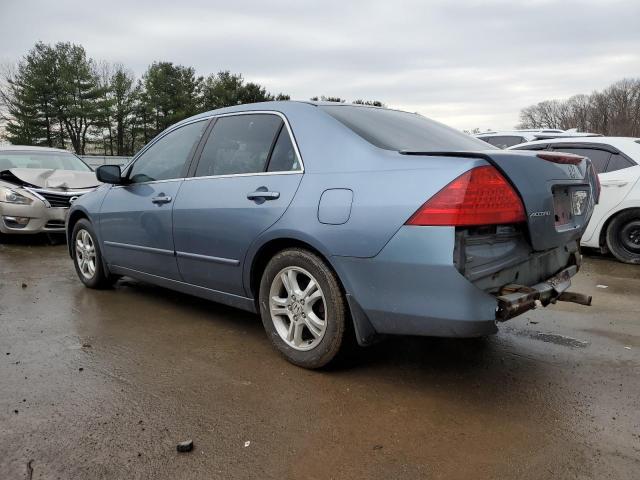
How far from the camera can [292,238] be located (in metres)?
3.03

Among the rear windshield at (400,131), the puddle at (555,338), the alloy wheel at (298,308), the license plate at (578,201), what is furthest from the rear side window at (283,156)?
the puddle at (555,338)

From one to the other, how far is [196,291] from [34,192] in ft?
17.5

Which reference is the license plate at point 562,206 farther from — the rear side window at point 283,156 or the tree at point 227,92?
the tree at point 227,92

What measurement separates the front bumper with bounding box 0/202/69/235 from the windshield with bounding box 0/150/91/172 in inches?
49.4

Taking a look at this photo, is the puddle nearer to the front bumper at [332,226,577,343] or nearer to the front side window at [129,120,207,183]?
the front bumper at [332,226,577,343]

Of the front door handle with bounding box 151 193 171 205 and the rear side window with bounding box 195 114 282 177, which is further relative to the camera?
the front door handle with bounding box 151 193 171 205

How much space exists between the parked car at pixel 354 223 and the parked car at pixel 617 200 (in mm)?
3367

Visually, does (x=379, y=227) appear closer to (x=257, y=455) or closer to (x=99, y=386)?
(x=257, y=455)

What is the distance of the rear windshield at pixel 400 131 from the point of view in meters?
3.03

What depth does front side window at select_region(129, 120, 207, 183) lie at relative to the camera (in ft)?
13.4

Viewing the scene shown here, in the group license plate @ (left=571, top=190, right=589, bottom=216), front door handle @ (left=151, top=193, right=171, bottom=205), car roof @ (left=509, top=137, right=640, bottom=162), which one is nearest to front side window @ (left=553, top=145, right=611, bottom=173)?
car roof @ (left=509, top=137, right=640, bottom=162)

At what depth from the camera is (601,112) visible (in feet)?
260

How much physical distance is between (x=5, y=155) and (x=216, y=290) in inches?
279

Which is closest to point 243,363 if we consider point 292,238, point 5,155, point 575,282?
point 292,238
